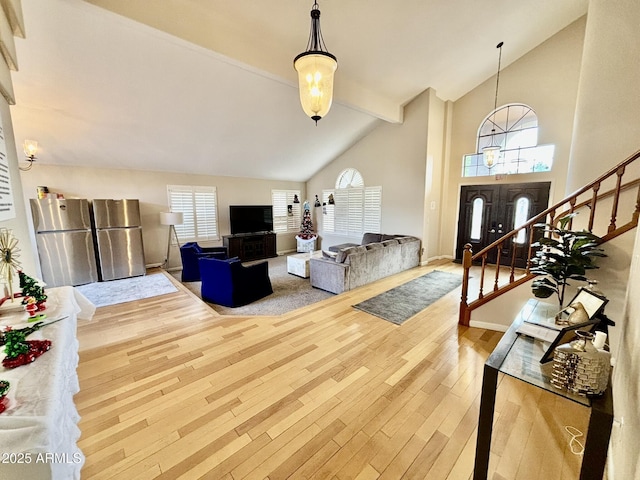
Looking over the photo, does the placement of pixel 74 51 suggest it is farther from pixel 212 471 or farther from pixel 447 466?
pixel 447 466

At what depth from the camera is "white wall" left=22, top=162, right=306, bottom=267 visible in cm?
518

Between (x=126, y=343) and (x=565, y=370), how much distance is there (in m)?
A: 3.76

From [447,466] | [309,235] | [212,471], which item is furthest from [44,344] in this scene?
[309,235]

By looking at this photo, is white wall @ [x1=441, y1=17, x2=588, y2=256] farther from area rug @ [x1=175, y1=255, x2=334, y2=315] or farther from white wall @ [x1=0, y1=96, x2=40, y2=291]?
white wall @ [x1=0, y1=96, x2=40, y2=291]

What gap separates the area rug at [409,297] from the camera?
12.1 ft

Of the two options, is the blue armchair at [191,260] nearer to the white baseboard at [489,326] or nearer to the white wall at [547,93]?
the white baseboard at [489,326]

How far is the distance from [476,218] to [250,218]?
6137 millimetres

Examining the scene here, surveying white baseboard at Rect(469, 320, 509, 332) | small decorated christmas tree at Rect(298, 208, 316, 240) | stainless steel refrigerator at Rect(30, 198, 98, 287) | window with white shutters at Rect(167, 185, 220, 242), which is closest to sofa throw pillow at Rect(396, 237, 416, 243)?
white baseboard at Rect(469, 320, 509, 332)

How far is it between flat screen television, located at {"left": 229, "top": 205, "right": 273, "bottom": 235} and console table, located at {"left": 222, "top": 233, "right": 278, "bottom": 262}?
7.5 inches

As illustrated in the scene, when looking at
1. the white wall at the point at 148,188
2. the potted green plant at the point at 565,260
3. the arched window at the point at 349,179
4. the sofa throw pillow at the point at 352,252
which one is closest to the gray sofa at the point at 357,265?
the sofa throw pillow at the point at 352,252

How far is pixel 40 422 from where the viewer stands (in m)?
Answer: 0.92

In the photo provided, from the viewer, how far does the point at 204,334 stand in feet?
10.1

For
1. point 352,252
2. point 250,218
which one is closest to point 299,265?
point 352,252

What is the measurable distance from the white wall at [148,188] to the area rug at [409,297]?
5195 millimetres
